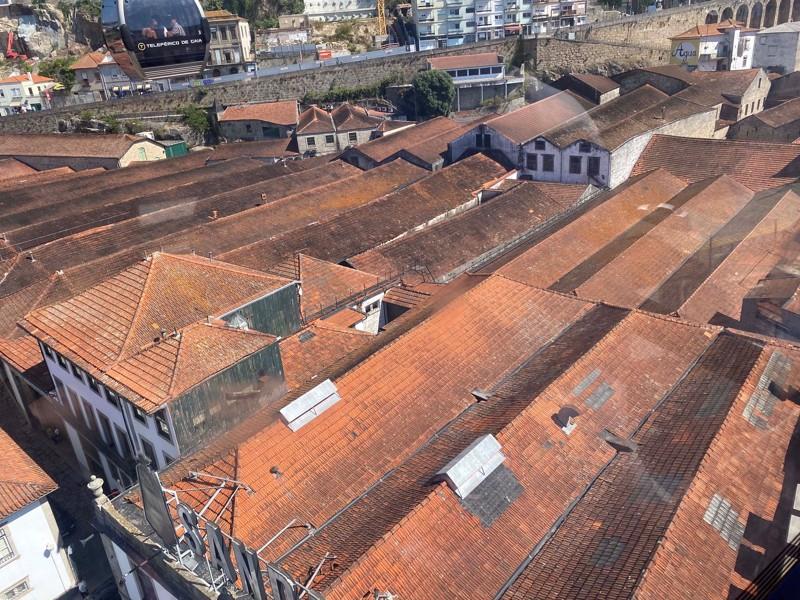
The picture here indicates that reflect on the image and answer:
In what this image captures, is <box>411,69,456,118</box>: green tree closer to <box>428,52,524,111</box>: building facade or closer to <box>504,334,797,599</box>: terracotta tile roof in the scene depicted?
<box>428,52,524,111</box>: building facade

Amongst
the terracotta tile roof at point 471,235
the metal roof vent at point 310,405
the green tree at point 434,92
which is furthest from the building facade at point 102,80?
the metal roof vent at point 310,405

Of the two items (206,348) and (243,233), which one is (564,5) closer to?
(243,233)

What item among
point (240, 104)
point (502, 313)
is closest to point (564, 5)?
point (240, 104)

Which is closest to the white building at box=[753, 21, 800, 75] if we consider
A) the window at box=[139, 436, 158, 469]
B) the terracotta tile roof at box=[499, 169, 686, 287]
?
the terracotta tile roof at box=[499, 169, 686, 287]

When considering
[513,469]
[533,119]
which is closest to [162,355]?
[513,469]

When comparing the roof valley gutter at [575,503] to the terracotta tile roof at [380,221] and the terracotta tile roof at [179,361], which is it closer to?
the terracotta tile roof at [179,361]

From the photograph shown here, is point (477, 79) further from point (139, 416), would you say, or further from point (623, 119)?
point (139, 416)
